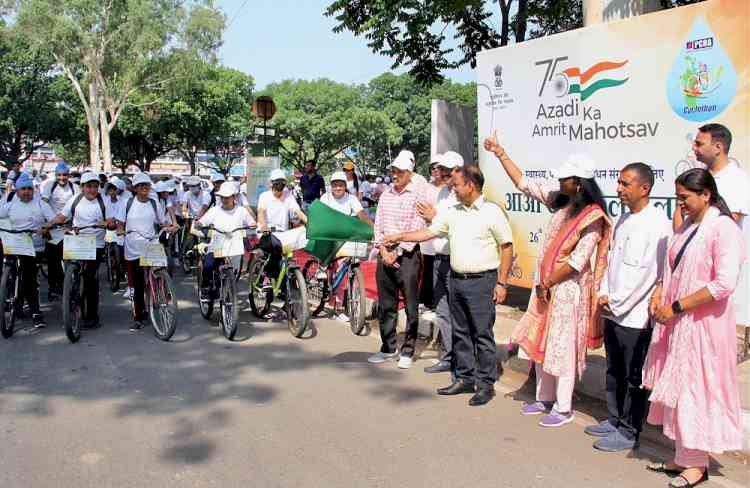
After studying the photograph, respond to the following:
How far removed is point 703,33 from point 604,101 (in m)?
1.13

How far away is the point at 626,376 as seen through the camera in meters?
4.68

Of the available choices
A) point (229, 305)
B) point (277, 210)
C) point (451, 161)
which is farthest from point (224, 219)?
point (451, 161)

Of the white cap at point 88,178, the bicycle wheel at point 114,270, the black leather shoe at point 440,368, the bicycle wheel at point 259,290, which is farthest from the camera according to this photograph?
the bicycle wheel at point 114,270

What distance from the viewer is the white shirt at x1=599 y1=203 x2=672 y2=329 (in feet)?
14.7

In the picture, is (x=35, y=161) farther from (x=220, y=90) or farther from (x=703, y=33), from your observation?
(x=703, y=33)

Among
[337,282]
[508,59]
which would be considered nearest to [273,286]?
[337,282]

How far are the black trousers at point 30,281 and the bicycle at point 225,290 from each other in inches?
74.4

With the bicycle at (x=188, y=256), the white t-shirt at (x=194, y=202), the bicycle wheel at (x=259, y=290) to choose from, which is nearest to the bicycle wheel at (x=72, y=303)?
the bicycle wheel at (x=259, y=290)

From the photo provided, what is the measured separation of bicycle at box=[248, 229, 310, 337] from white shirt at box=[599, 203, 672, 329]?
394cm

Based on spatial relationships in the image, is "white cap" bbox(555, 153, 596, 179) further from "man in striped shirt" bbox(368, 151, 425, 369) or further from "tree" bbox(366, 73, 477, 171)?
"tree" bbox(366, 73, 477, 171)

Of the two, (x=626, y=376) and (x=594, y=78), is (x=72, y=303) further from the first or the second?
(x=594, y=78)

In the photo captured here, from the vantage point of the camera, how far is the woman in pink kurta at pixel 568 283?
4.84 meters

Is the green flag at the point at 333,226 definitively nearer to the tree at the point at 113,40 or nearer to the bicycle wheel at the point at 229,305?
the bicycle wheel at the point at 229,305

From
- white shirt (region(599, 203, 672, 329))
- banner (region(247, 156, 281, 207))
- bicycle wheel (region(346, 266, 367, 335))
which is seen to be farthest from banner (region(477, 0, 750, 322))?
banner (region(247, 156, 281, 207))
